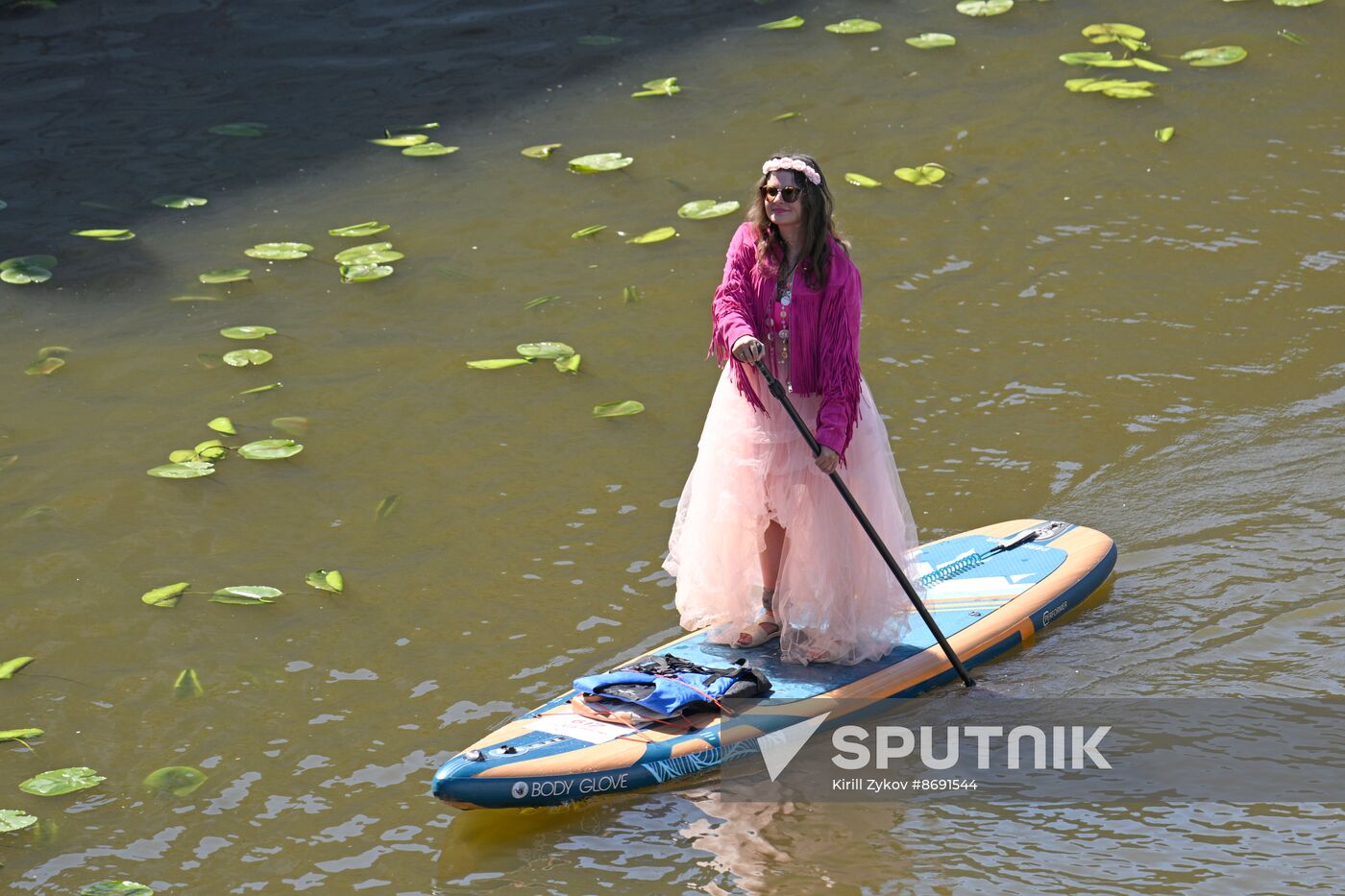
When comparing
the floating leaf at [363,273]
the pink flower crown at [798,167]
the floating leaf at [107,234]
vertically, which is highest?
the pink flower crown at [798,167]

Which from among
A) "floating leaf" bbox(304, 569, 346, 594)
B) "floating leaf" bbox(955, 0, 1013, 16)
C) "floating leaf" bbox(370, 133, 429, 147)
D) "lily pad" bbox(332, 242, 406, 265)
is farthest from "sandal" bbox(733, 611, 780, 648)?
"floating leaf" bbox(955, 0, 1013, 16)

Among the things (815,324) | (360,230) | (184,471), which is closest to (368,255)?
(360,230)

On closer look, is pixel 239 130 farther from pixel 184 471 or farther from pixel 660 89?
pixel 184 471

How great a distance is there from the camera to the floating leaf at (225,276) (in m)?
6.70

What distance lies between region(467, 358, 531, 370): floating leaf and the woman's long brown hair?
2.24 m

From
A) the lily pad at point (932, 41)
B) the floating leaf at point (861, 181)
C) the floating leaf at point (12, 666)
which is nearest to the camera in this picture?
the floating leaf at point (12, 666)

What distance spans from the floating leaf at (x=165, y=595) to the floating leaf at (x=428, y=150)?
11.7 ft

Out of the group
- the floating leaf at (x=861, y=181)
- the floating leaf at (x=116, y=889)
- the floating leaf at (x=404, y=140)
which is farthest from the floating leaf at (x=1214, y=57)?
the floating leaf at (x=116, y=889)

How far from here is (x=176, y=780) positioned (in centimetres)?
400

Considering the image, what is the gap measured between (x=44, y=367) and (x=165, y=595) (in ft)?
5.92

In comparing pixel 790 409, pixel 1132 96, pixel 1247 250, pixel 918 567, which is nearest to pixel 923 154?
pixel 1132 96

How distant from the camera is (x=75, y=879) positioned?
3.65 metres

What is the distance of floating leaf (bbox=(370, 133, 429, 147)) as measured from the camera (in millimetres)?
7961

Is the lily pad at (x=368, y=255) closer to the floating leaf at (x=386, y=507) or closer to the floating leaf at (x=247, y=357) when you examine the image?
the floating leaf at (x=247, y=357)
